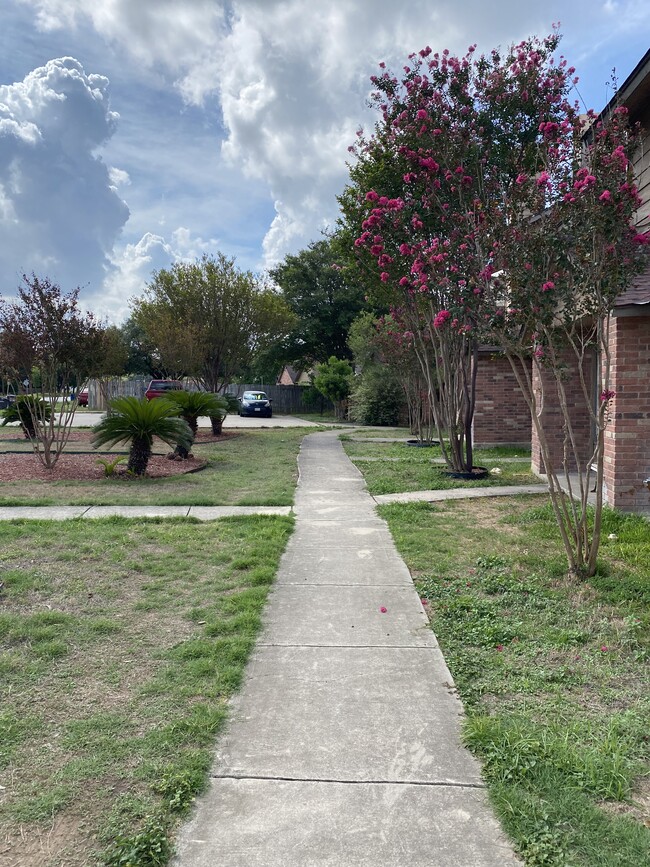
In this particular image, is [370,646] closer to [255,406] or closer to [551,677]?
[551,677]

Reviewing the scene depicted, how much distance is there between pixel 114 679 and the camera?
3.59 meters

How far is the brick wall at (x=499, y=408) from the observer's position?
14953 millimetres

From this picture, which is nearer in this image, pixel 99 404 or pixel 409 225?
pixel 409 225

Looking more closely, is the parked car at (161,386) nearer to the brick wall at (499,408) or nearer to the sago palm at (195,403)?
the sago palm at (195,403)

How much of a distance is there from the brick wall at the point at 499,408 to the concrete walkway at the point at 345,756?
1065 centimetres

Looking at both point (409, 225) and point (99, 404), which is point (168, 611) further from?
point (99, 404)

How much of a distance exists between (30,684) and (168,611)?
1.23 meters

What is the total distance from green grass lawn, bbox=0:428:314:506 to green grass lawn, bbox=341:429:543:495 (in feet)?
4.59

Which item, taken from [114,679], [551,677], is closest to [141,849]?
[114,679]

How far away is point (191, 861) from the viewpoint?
2.22m

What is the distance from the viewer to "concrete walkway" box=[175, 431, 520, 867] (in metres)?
2.30

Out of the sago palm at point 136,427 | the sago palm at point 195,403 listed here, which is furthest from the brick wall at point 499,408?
the sago palm at point 136,427

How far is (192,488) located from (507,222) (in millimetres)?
6229

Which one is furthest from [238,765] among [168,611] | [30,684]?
[168,611]
